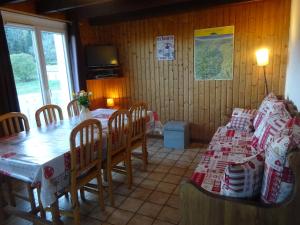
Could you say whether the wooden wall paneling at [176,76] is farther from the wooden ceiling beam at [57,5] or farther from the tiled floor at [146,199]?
the wooden ceiling beam at [57,5]

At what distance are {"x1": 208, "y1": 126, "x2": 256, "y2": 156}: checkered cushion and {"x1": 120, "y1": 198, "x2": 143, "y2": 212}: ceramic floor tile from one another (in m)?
1.00

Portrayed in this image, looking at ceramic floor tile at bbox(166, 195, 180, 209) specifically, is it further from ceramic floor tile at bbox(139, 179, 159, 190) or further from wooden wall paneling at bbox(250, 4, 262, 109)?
wooden wall paneling at bbox(250, 4, 262, 109)

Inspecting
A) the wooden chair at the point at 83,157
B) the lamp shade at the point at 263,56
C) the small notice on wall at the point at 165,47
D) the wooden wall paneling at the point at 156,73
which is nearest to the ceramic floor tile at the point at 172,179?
the wooden chair at the point at 83,157

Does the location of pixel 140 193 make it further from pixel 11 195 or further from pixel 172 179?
pixel 11 195

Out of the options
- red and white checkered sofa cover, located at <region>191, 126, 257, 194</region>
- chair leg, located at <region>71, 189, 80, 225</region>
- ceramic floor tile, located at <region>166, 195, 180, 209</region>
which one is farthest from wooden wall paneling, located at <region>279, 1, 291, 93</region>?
chair leg, located at <region>71, 189, 80, 225</region>

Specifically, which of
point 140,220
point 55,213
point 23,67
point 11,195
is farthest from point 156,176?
point 23,67

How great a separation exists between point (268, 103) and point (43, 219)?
8.87ft

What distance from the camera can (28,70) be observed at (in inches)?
128

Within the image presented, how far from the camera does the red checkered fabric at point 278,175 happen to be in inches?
47.7

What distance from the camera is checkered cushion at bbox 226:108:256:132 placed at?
308 cm

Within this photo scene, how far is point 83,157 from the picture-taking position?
195 centimetres

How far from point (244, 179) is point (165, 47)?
10.3ft

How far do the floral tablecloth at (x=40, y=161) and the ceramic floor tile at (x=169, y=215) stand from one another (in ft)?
2.94

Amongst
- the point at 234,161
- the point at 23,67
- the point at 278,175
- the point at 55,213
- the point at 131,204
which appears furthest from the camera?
the point at 23,67
